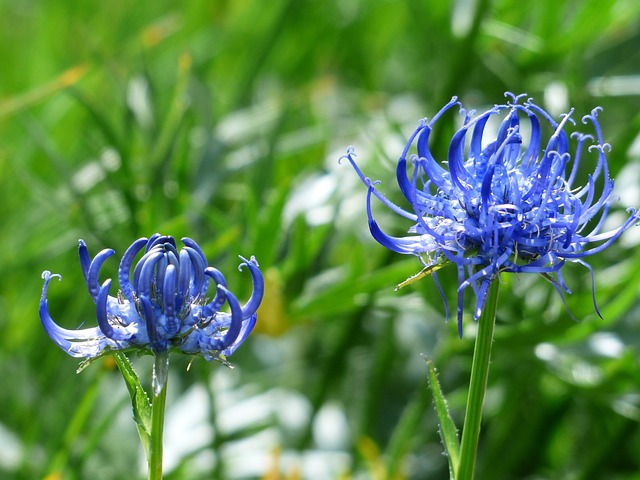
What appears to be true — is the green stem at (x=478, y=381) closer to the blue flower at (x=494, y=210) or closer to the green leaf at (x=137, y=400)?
the blue flower at (x=494, y=210)

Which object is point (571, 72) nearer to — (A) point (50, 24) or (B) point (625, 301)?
(B) point (625, 301)

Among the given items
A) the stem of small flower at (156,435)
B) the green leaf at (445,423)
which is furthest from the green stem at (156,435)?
the green leaf at (445,423)

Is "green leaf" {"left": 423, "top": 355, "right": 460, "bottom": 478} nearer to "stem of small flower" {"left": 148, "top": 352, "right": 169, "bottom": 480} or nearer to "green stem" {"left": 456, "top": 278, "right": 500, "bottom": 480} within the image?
"green stem" {"left": 456, "top": 278, "right": 500, "bottom": 480}

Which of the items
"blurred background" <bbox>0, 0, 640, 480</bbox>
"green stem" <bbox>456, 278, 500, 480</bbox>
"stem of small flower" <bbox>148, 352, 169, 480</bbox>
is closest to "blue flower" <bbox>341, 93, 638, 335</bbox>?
"green stem" <bbox>456, 278, 500, 480</bbox>

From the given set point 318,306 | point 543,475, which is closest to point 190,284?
point 318,306

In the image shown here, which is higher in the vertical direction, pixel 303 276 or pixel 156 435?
pixel 303 276

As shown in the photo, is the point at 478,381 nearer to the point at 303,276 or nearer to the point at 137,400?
the point at 137,400

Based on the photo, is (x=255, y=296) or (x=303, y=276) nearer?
(x=255, y=296)

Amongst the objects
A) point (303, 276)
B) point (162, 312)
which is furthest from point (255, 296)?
point (303, 276)
